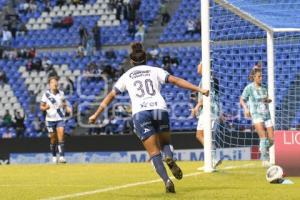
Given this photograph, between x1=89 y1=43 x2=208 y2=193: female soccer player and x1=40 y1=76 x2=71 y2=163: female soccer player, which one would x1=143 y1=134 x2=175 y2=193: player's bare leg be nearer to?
x1=89 y1=43 x2=208 y2=193: female soccer player

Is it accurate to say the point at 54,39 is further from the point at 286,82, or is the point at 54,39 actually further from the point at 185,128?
the point at 286,82

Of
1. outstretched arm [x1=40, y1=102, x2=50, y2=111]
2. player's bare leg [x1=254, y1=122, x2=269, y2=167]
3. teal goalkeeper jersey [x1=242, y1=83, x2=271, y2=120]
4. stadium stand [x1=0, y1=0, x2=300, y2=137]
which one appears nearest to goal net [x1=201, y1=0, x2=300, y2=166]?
teal goalkeeper jersey [x1=242, y1=83, x2=271, y2=120]

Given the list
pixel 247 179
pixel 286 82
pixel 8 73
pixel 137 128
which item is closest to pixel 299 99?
pixel 286 82

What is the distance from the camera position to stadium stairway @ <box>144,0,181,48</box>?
3180cm

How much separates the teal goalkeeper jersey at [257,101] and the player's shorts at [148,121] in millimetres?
5632

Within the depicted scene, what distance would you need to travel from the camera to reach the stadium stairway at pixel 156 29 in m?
31.8

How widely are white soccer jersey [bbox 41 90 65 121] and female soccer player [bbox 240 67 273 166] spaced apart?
→ 545 cm

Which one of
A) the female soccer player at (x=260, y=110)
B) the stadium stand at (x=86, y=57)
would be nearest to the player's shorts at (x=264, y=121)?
the female soccer player at (x=260, y=110)

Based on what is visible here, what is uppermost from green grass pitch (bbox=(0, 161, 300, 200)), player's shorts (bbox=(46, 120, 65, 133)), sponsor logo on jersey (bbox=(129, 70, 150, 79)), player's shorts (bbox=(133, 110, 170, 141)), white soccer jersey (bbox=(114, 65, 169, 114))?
sponsor logo on jersey (bbox=(129, 70, 150, 79))

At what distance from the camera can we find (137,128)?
9.09 m

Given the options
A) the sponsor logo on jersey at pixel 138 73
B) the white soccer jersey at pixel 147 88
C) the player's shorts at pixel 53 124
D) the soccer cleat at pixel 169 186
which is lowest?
the player's shorts at pixel 53 124

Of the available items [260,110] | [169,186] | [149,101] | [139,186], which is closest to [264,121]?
[260,110]

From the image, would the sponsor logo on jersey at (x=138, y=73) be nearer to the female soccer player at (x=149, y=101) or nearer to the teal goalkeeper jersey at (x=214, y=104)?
the female soccer player at (x=149, y=101)

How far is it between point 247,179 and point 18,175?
4493 mm
